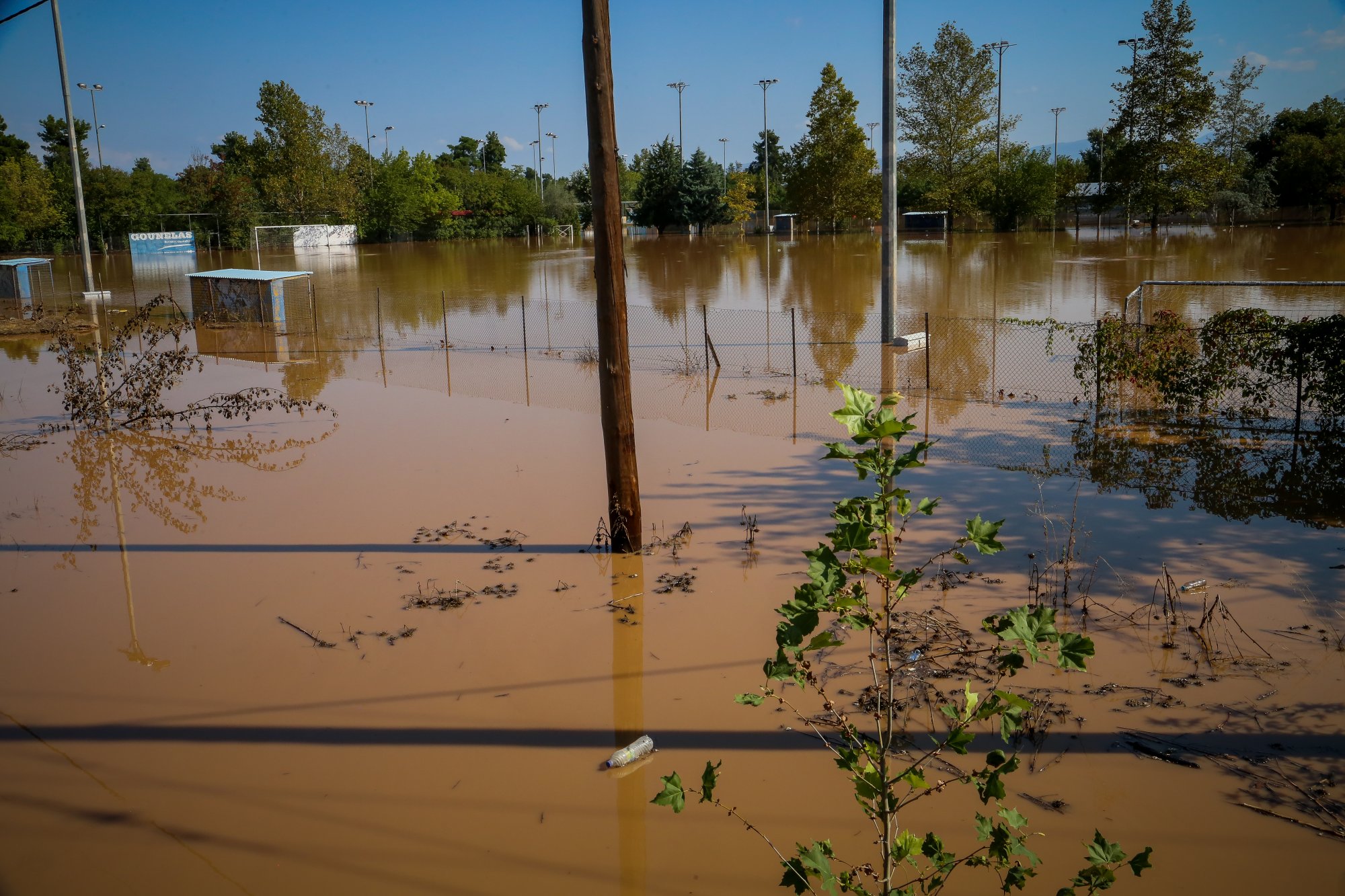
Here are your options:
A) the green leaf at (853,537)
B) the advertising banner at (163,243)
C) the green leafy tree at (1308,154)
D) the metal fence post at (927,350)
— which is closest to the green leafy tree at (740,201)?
the green leafy tree at (1308,154)

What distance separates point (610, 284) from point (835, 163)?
187 feet

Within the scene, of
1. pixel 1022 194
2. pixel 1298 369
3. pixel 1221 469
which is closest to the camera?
pixel 1221 469

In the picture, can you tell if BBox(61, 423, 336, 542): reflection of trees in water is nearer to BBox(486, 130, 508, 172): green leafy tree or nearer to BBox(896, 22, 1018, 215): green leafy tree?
BBox(896, 22, 1018, 215): green leafy tree

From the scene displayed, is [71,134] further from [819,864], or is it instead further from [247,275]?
[819,864]

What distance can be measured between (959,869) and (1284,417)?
38.3 feet

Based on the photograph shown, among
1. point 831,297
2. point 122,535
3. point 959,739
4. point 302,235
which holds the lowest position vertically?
point 122,535

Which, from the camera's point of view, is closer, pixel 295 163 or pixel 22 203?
pixel 22 203

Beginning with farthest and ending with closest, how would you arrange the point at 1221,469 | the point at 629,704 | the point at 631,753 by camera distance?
1. the point at 1221,469
2. the point at 629,704
3. the point at 631,753

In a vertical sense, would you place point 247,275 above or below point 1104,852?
above

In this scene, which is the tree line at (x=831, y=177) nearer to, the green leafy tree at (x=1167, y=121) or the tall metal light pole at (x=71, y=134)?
the green leafy tree at (x=1167, y=121)

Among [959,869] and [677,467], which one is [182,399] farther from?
[959,869]

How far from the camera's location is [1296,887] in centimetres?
466

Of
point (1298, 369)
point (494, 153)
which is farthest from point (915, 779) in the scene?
point (494, 153)

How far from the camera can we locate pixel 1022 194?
66.7 metres
